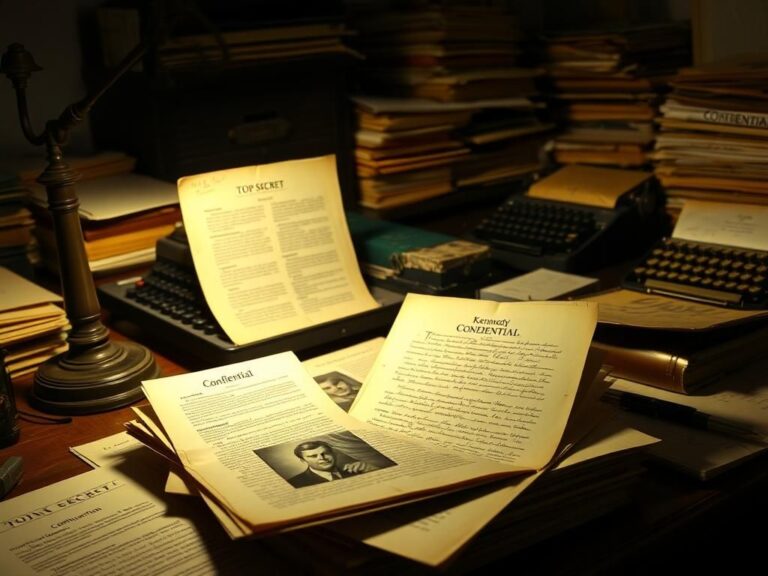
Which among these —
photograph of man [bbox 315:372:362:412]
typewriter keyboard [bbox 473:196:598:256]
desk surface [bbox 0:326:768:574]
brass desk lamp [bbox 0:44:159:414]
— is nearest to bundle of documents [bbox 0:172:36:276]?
brass desk lamp [bbox 0:44:159:414]

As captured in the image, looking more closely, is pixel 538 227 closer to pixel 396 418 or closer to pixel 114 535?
pixel 396 418

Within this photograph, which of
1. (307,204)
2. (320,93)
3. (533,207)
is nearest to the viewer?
(307,204)

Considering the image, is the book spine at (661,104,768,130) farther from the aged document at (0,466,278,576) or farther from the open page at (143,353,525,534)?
the aged document at (0,466,278,576)

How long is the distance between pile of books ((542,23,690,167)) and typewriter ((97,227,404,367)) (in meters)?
0.73

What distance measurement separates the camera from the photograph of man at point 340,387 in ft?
3.59

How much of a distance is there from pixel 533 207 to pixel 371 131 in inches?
15.7

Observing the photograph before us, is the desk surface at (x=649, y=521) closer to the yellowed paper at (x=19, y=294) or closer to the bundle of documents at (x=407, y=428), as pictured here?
the bundle of documents at (x=407, y=428)

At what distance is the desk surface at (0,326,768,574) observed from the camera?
83 centimetres


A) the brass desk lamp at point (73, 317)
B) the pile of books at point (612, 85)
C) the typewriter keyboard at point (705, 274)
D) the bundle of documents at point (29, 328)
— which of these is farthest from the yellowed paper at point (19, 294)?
the pile of books at point (612, 85)

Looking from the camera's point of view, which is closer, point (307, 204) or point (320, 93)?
point (307, 204)

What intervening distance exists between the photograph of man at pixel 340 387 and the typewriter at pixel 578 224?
0.52 m

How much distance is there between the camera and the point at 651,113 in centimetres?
183

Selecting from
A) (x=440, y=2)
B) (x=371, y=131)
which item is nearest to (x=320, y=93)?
(x=371, y=131)

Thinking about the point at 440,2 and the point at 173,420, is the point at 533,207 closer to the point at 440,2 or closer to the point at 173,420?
the point at 440,2
